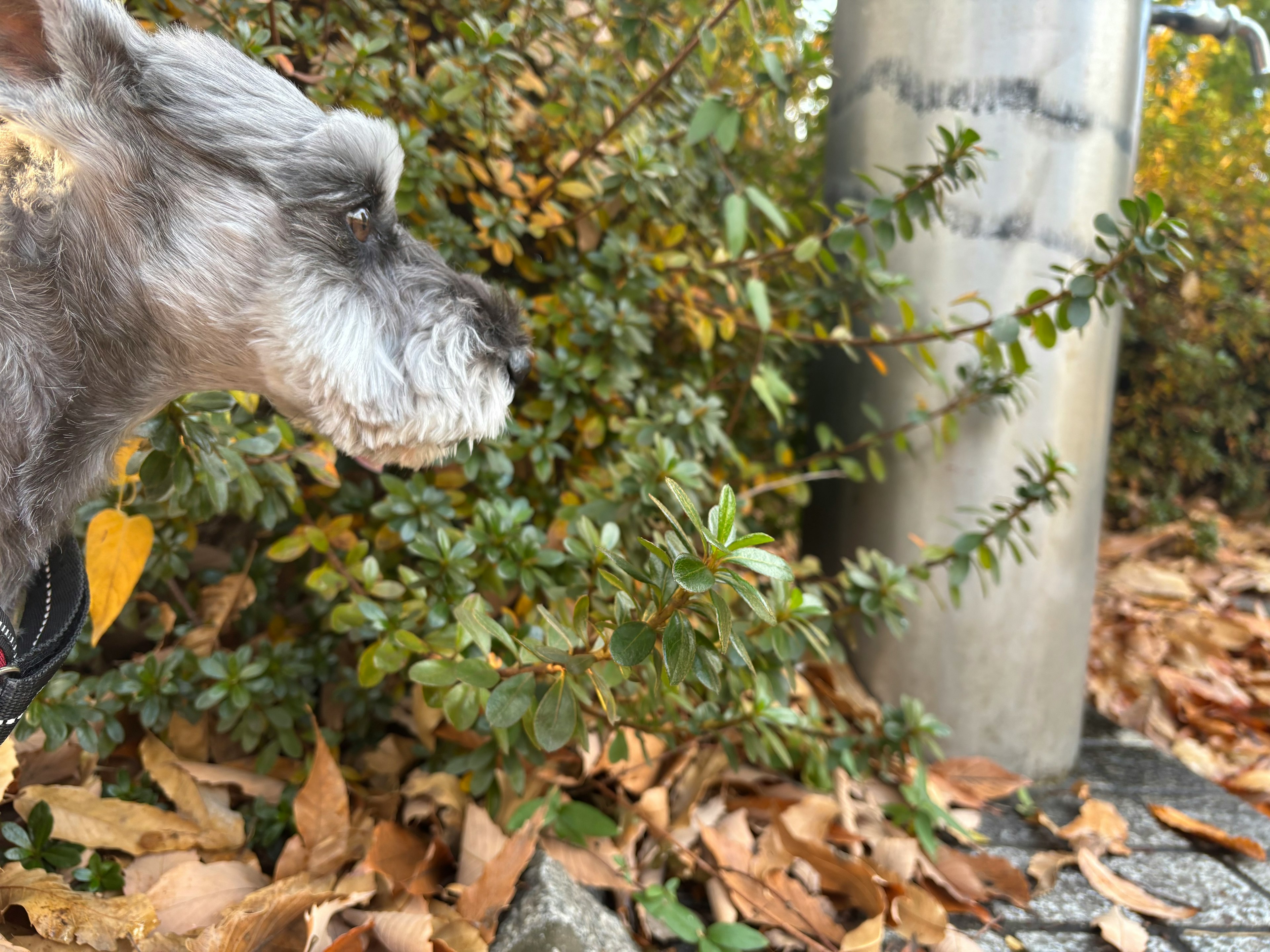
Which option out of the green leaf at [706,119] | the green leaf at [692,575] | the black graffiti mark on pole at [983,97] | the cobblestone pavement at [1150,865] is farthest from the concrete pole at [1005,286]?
the green leaf at [692,575]

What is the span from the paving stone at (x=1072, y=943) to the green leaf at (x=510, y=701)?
1.27 m

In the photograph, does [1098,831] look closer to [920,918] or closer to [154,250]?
[920,918]

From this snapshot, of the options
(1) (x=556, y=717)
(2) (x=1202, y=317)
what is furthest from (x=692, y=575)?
(2) (x=1202, y=317)

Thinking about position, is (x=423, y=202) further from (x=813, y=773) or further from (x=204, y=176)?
(x=813, y=773)

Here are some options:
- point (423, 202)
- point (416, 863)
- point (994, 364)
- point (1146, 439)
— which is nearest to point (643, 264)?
point (423, 202)

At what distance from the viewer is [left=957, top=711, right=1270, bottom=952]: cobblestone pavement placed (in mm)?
1844

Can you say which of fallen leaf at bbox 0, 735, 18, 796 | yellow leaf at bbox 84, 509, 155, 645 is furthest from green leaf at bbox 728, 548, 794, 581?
fallen leaf at bbox 0, 735, 18, 796

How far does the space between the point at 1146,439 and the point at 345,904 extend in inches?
229

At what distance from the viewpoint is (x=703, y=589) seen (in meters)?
1.10

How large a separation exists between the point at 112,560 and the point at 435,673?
0.67 m

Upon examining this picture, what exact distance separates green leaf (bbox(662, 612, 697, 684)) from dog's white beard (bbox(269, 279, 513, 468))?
653 mm

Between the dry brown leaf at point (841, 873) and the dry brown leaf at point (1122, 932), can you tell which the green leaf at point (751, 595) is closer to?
the dry brown leaf at point (841, 873)

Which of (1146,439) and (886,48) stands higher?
(886,48)

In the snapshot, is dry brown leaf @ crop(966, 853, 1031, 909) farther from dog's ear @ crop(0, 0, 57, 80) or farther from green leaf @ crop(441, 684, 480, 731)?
dog's ear @ crop(0, 0, 57, 80)
